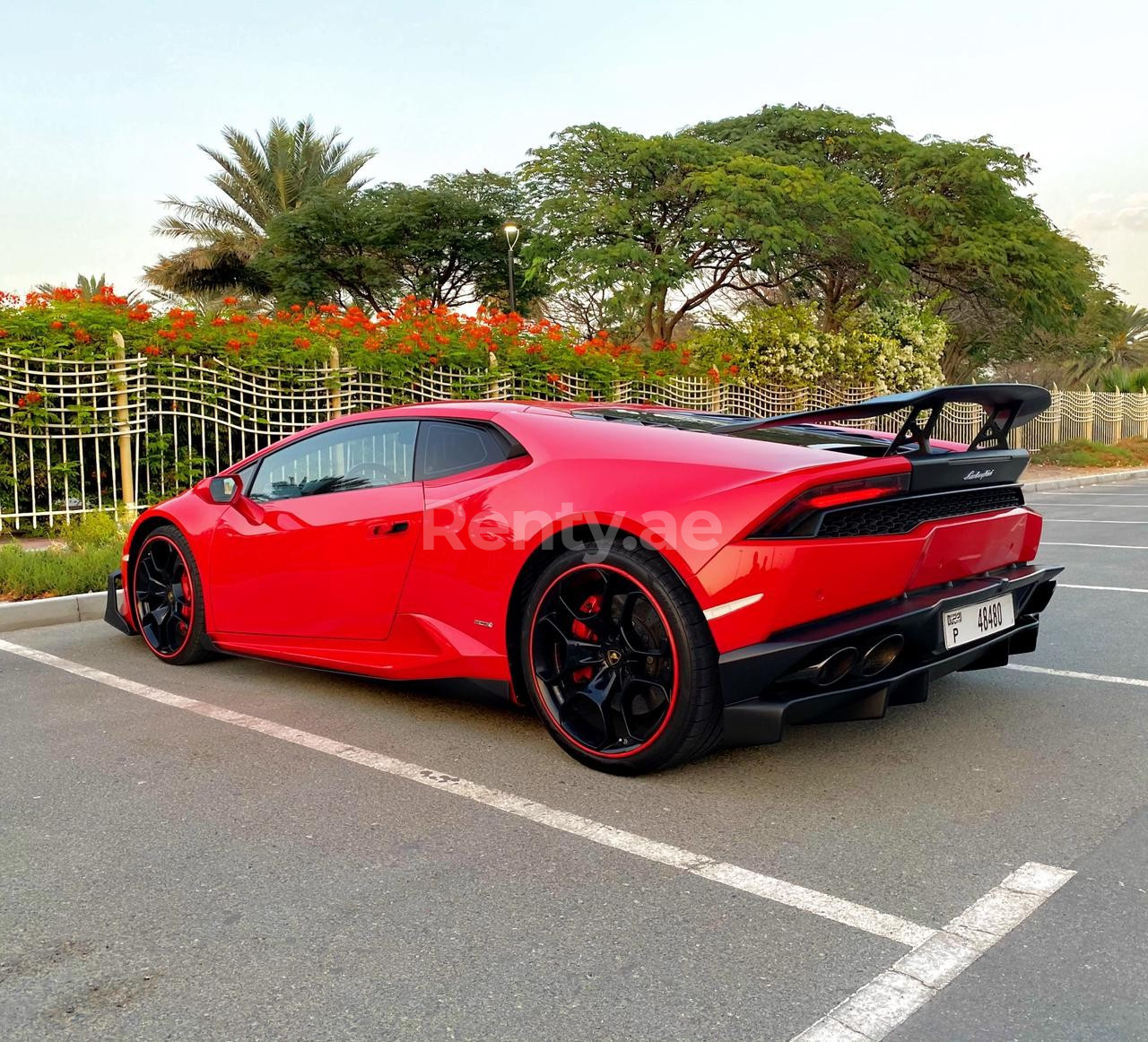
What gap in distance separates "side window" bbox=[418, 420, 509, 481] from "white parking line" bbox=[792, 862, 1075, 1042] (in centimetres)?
224

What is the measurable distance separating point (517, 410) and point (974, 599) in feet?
5.97

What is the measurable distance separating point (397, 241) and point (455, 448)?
32.8 m

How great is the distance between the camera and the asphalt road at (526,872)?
2.22 m

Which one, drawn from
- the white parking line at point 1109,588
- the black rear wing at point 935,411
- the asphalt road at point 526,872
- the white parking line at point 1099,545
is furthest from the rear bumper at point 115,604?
the white parking line at point 1099,545

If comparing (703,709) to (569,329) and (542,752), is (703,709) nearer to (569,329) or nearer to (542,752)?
(542,752)

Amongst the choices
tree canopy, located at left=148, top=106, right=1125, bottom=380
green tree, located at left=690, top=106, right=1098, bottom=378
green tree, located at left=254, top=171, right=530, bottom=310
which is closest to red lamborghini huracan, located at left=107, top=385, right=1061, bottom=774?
tree canopy, located at left=148, top=106, right=1125, bottom=380

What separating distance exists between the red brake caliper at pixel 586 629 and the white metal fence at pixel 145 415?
787 centimetres

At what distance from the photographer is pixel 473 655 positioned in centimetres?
396

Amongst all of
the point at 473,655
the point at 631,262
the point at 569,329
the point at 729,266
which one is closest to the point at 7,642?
the point at 473,655

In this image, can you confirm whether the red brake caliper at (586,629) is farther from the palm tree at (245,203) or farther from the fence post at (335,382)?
the palm tree at (245,203)

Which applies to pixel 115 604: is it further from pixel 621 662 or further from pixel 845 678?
pixel 845 678

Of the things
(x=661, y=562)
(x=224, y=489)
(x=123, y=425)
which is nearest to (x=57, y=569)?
(x=224, y=489)

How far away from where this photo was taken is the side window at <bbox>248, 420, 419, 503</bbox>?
14.6 ft

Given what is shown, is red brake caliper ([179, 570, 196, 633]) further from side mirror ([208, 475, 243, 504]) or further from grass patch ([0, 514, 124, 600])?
grass patch ([0, 514, 124, 600])
